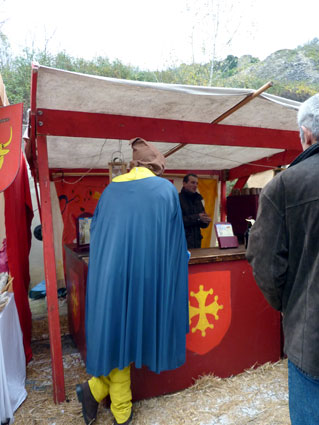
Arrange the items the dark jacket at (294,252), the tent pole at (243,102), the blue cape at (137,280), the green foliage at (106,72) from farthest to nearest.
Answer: the green foliage at (106,72)
the tent pole at (243,102)
the blue cape at (137,280)
the dark jacket at (294,252)

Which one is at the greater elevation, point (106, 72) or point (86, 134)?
point (106, 72)

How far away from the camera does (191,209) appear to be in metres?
3.75

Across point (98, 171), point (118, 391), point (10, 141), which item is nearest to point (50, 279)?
point (118, 391)

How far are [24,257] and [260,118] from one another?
9.73ft

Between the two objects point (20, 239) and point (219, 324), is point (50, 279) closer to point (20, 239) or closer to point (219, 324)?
point (20, 239)

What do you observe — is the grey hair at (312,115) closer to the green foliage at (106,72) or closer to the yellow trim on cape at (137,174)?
the yellow trim on cape at (137,174)

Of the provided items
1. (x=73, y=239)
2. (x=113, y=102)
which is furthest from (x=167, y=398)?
(x=73, y=239)

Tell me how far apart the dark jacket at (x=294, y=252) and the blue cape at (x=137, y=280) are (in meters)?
→ 0.81

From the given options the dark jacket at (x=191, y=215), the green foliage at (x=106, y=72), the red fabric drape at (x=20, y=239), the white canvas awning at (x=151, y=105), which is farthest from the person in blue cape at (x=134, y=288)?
the green foliage at (x=106, y=72)

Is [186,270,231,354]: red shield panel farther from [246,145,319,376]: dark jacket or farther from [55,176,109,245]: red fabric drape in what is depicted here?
[55,176,109,245]: red fabric drape

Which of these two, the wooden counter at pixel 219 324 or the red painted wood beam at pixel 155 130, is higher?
the red painted wood beam at pixel 155 130

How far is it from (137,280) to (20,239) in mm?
1871

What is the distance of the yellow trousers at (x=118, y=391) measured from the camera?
193 cm

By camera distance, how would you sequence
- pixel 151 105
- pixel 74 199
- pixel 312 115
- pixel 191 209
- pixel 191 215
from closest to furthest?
pixel 312 115 < pixel 151 105 < pixel 191 215 < pixel 191 209 < pixel 74 199
